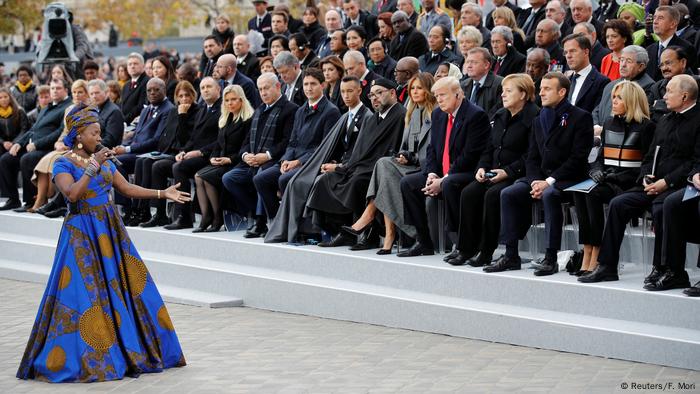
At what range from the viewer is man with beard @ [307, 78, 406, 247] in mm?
11414

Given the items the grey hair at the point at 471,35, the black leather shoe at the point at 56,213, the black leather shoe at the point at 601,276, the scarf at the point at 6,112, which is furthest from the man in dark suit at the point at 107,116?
the black leather shoe at the point at 601,276

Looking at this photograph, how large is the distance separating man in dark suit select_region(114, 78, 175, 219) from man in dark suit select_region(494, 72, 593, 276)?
5.52 m

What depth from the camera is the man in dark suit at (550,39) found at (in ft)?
39.7

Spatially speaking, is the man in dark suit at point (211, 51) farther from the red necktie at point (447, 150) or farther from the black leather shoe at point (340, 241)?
the red necktie at point (447, 150)

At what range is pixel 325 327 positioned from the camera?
992 cm

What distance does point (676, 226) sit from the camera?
344 inches

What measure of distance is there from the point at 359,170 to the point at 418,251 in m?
1.18

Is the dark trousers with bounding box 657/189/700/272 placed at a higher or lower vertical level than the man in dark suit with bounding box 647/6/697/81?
lower

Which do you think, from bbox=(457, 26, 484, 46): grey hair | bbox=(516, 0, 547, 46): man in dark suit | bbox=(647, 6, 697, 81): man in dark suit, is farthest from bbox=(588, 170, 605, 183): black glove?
bbox=(516, 0, 547, 46): man in dark suit

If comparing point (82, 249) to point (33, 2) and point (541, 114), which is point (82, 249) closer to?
point (541, 114)

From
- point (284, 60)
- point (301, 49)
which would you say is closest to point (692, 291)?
point (284, 60)

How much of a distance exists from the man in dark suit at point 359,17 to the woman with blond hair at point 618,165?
23.5 ft

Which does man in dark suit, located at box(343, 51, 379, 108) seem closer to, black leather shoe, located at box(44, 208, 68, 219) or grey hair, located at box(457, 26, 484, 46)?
grey hair, located at box(457, 26, 484, 46)

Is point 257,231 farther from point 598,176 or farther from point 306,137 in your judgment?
point 598,176
